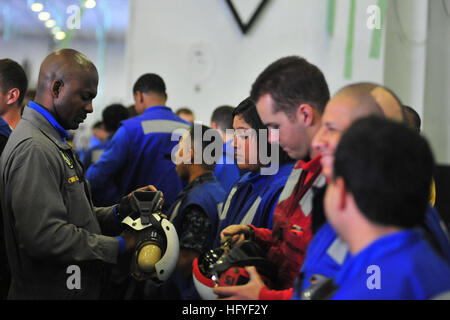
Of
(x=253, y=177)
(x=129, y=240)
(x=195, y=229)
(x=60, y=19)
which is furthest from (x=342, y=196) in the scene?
(x=60, y=19)

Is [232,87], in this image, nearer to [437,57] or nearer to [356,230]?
[437,57]

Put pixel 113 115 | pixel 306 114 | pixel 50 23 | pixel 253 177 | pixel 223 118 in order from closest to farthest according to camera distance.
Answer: pixel 306 114 → pixel 253 177 → pixel 223 118 → pixel 113 115 → pixel 50 23

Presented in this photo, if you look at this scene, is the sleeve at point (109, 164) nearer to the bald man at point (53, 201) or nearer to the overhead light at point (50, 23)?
the bald man at point (53, 201)

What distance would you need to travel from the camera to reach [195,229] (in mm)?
2154

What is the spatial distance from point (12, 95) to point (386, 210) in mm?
2103

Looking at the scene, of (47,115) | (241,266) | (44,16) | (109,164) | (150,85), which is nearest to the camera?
(241,266)

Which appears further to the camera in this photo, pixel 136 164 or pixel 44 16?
pixel 44 16

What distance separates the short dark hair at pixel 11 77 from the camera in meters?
2.27

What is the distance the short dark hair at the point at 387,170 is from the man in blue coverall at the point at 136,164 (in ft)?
7.52

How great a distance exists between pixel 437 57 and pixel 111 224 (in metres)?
4.18

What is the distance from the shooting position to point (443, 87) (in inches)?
184

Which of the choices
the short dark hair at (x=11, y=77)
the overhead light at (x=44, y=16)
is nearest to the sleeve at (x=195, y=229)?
the short dark hair at (x=11, y=77)

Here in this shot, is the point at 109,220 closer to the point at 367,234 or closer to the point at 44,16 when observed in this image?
the point at 367,234
